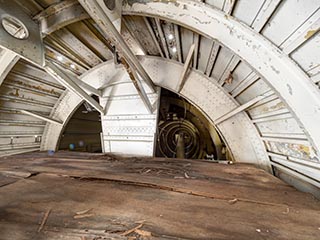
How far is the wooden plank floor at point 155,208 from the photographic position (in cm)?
73

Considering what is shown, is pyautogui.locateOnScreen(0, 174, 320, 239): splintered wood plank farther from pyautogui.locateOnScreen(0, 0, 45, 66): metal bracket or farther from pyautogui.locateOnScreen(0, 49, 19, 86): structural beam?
pyautogui.locateOnScreen(0, 49, 19, 86): structural beam

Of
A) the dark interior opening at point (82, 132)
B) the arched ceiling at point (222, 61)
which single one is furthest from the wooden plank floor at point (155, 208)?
the dark interior opening at point (82, 132)

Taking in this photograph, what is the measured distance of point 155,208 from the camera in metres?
0.93

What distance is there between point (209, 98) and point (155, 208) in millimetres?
1935

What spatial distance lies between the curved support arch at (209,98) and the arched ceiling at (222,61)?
0.02 metres

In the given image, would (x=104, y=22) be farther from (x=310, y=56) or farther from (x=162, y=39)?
(x=310, y=56)

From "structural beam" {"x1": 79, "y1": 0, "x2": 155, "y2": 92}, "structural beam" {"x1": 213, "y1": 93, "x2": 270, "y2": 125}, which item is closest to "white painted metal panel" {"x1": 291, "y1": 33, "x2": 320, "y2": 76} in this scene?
"structural beam" {"x1": 213, "y1": 93, "x2": 270, "y2": 125}

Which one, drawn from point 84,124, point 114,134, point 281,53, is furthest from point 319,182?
point 84,124

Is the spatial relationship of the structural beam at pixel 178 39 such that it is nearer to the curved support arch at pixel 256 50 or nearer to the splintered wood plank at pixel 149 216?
the curved support arch at pixel 256 50

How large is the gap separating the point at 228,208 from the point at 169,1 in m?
1.81

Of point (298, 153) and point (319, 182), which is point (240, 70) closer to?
point (298, 153)

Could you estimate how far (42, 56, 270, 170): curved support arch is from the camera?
2.16 m

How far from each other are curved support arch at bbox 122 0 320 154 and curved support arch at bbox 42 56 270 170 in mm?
1002

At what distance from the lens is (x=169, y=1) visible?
59.2 inches
